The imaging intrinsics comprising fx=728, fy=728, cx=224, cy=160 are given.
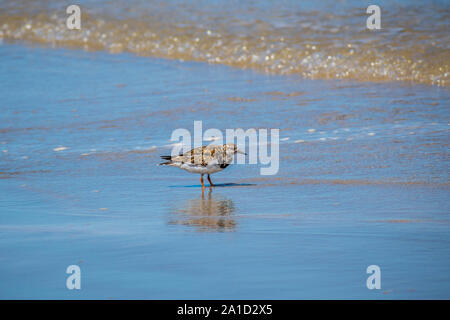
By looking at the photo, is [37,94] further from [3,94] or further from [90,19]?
[90,19]

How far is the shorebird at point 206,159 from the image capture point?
6.98 m

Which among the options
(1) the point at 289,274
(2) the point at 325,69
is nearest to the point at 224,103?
(2) the point at 325,69

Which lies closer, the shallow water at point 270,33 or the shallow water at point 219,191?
the shallow water at point 219,191

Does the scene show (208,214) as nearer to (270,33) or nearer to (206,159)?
(206,159)

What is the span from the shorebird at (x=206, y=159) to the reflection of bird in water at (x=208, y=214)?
1.34 feet

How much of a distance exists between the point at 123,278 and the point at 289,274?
39.2 inches

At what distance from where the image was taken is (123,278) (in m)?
4.36
